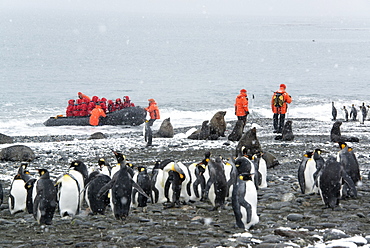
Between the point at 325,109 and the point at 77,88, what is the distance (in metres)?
23.6

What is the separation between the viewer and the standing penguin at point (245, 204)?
5517mm

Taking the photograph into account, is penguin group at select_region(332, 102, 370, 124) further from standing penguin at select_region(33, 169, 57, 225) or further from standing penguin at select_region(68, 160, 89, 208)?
standing penguin at select_region(33, 169, 57, 225)

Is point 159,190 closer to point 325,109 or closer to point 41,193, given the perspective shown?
point 41,193

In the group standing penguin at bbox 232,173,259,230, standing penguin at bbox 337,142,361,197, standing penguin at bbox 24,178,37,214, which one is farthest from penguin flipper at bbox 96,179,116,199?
standing penguin at bbox 337,142,361,197

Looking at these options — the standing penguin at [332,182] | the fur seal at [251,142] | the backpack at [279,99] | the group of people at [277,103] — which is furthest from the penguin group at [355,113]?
the standing penguin at [332,182]

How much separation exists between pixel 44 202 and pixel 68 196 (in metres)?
0.45

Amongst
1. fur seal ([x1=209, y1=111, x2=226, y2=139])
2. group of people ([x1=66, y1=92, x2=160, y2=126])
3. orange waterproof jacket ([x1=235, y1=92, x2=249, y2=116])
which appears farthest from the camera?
group of people ([x1=66, y1=92, x2=160, y2=126])

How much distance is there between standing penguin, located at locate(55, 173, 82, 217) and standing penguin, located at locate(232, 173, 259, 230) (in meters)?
1.99

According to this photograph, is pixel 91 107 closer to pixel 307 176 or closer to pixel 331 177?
A: pixel 307 176

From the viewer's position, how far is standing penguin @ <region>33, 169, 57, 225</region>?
19.1 feet

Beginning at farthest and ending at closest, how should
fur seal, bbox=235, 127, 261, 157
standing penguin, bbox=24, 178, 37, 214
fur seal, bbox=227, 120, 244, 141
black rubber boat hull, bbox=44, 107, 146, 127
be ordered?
black rubber boat hull, bbox=44, 107, 146, 127 < fur seal, bbox=227, 120, 244, 141 < fur seal, bbox=235, 127, 261, 157 < standing penguin, bbox=24, 178, 37, 214

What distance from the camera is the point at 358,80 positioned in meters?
50.9

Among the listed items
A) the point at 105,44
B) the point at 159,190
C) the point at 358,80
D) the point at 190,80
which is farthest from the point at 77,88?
the point at 105,44

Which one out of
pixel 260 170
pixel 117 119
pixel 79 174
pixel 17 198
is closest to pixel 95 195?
pixel 79 174
